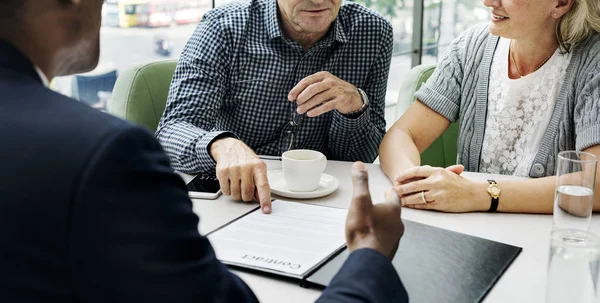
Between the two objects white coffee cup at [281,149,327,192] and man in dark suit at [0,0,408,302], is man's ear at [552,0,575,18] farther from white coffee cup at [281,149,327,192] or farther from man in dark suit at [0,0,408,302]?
man in dark suit at [0,0,408,302]

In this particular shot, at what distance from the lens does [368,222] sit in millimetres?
835

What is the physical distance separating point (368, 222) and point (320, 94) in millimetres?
803

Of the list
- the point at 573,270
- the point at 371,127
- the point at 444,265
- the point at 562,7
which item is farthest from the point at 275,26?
the point at 573,270

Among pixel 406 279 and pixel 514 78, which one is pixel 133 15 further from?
pixel 406 279

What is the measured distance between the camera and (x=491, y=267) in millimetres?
1013

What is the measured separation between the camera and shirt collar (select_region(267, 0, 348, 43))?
1846mm

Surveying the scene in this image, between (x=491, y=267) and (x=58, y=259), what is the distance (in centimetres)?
70

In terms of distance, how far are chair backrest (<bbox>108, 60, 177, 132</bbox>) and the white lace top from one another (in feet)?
3.33

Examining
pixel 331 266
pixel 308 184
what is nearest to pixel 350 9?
pixel 308 184

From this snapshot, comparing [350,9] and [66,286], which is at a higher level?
[350,9]

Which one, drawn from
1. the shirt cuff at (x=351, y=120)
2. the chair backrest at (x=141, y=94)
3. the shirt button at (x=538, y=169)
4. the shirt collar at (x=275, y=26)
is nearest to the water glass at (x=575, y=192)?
the shirt button at (x=538, y=169)

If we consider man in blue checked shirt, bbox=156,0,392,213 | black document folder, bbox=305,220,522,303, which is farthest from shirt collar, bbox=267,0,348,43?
black document folder, bbox=305,220,522,303

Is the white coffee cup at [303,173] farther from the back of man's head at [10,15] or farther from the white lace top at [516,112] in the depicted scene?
the back of man's head at [10,15]

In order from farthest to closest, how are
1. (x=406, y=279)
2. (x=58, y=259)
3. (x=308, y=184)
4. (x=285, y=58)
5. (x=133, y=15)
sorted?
(x=133, y=15)
(x=285, y=58)
(x=308, y=184)
(x=406, y=279)
(x=58, y=259)
